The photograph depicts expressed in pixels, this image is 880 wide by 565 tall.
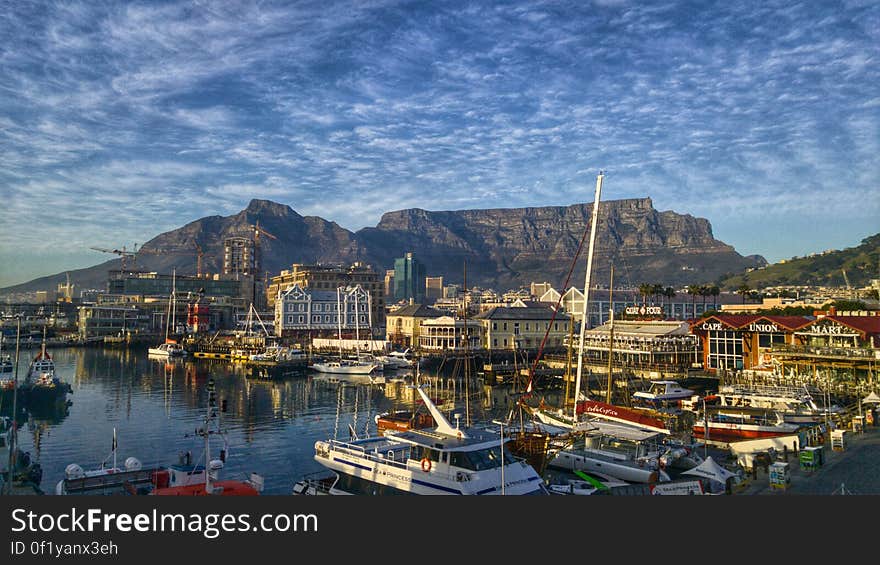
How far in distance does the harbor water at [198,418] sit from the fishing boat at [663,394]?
18739mm

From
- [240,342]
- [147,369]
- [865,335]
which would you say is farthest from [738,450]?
[240,342]

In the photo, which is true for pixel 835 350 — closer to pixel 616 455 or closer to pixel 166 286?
pixel 616 455

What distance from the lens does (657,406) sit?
48281 mm

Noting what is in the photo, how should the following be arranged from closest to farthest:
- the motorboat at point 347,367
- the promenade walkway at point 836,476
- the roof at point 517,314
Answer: the promenade walkway at point 836,476
the motorboat at point 347,367
the roof at point 517,314

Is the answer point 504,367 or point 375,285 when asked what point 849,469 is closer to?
point 504,367

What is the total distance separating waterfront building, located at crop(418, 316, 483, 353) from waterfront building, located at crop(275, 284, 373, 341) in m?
23.6

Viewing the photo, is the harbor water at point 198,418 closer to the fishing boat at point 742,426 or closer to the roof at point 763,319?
the fishing boat at point 742,426

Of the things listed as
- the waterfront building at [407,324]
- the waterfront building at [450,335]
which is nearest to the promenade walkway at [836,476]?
the waterfront building at [450,335]

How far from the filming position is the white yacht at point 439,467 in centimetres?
1972

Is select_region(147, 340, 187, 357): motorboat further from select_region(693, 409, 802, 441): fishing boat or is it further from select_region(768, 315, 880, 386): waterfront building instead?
select_region(768, 315, 880, 386): waterfront building

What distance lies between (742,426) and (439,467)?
22019mm

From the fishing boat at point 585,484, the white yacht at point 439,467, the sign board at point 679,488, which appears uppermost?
the white yacht at point 439,467

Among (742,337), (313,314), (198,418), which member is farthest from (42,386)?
(313,314)

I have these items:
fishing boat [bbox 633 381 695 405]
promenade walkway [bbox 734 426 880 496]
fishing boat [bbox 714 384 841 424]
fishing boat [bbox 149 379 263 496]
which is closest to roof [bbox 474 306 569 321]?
fishing boat [bbox 633 381 695 405]
